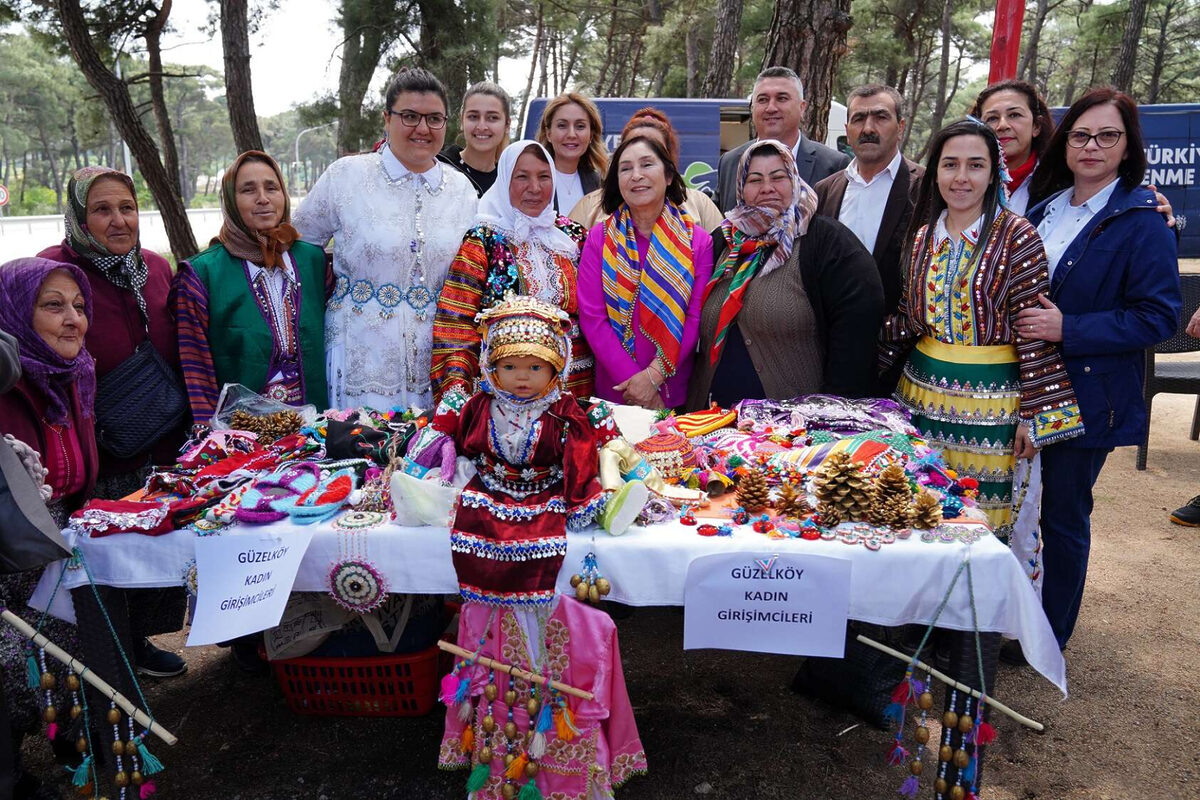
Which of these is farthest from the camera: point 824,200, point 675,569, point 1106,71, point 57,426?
point 1106,71

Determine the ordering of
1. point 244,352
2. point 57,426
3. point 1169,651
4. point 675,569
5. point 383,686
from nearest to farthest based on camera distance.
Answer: point 675,569 < point 57,426 < point 383,686 < point 244,352 < point 1169,651

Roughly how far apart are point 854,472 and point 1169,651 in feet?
7.60

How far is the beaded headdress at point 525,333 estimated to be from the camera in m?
2.24

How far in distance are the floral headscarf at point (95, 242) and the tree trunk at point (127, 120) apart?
4.59 m

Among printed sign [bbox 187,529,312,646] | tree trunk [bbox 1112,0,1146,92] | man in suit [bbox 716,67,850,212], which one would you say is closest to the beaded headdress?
printed sign [bbox 187,529,312,646]

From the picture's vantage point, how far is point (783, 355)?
3.18 metres

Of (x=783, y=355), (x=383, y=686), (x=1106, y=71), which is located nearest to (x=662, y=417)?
(x=783, y=355)

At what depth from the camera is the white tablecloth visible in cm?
210

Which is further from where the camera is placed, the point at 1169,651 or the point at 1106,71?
the point at 1106,71

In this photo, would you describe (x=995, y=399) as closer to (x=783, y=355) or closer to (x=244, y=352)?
(x=783, y=355)

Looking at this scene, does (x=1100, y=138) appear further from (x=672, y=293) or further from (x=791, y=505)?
(x=791, y=505)

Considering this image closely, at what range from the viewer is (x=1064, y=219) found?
3.07m

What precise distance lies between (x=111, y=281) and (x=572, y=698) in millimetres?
2201

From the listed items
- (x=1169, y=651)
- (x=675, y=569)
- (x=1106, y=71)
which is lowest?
(x=1169, y=651)
